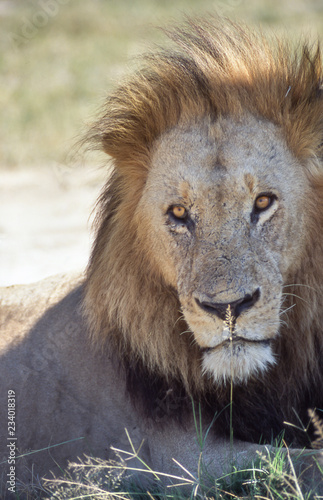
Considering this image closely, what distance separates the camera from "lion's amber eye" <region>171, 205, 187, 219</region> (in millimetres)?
2963

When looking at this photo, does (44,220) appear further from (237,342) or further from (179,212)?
(237,342)

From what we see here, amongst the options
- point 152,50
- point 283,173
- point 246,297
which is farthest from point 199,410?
point 152,50

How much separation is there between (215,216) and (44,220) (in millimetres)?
4925

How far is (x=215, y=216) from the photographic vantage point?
285cm

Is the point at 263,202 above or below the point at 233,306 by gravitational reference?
above

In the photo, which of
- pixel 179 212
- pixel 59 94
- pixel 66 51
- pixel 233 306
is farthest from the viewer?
pixel 66 51

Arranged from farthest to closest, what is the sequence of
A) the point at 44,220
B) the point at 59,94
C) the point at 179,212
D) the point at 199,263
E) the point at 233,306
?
the point at 59,94
the point at 44,220
the point at 179,212
the point at 199,263
the point at 233,306

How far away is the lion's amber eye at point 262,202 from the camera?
2.89 m

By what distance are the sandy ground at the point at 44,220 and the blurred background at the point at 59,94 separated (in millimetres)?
11

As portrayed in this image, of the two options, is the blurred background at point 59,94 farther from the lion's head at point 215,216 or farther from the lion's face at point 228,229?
the lion's face at point 228,229

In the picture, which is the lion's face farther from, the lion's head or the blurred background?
the blurred background

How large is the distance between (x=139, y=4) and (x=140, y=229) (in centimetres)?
1804

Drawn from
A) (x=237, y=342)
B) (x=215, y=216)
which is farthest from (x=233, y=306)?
(x=215, y=216)

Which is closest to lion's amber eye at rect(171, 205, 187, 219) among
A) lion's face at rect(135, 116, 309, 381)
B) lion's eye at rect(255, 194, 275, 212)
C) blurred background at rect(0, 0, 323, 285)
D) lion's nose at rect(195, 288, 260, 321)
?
lion's face at rect(135, 116, 309, 381)
